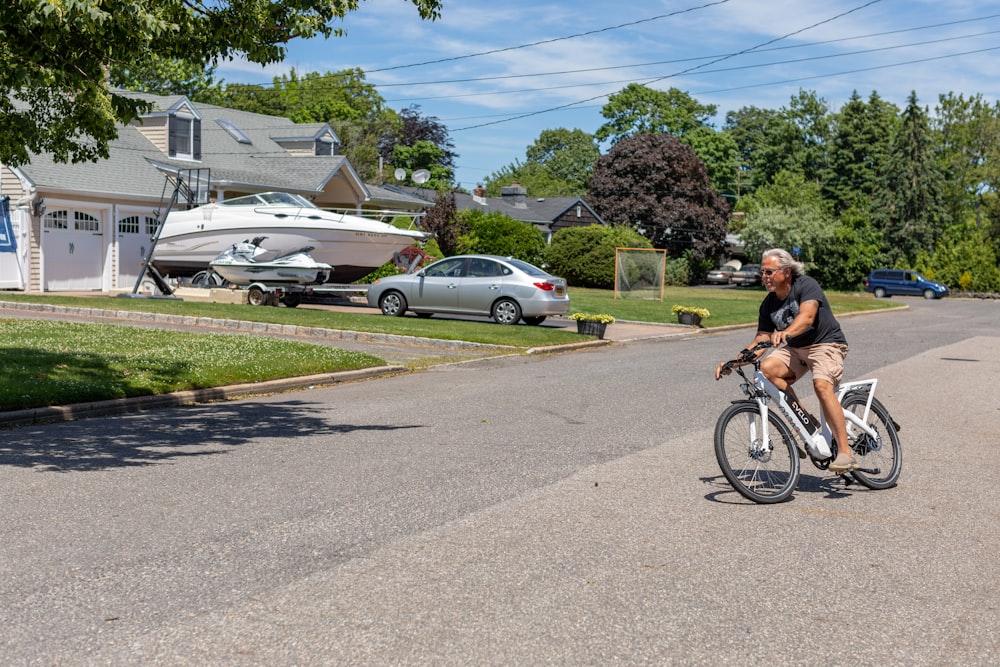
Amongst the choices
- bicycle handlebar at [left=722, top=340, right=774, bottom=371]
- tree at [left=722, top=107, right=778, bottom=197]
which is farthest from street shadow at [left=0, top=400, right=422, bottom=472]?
tree at [left=722, top=107, right=778, bottom=197]

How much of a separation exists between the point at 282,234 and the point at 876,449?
2276 centimetres

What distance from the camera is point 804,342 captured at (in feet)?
25.4

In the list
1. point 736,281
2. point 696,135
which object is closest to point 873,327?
point 736,281

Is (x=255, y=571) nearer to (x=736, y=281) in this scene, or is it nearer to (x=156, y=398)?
(x=156, y=398)

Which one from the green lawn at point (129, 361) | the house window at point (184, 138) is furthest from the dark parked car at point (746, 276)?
the green lawn at point (129, 361)

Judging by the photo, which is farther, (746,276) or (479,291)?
(746,276)

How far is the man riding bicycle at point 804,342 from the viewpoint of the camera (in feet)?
24.9

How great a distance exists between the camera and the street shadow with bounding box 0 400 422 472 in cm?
875

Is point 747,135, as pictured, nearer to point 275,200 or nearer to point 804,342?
point 275,200

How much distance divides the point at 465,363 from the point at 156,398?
20.8 ft

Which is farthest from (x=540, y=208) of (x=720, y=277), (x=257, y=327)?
(x=257, y=327)

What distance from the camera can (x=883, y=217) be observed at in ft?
256

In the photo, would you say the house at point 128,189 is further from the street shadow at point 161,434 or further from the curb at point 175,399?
the street shadow at point 161,434

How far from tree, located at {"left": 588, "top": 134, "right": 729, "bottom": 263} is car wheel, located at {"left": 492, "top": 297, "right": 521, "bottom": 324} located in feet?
154
